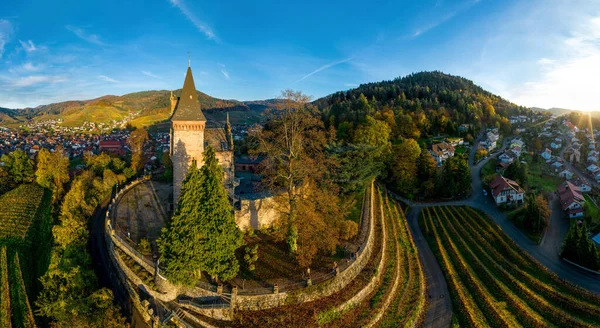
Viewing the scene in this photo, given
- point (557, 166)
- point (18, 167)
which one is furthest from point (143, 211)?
point (557, 166)

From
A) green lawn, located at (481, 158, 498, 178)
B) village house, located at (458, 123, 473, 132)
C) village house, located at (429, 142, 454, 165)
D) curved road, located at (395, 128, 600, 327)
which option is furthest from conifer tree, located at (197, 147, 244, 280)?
village house, located at (458, 123, 473, 132)

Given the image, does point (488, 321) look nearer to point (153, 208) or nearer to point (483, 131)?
point (153, 208)

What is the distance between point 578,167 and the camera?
60.4m

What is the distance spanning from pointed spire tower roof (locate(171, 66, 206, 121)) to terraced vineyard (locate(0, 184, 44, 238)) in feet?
79.4

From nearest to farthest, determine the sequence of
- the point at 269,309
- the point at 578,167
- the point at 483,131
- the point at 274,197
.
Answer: the point at 269,309, the point at 274,197, the point at 578,167, the point at 483,131

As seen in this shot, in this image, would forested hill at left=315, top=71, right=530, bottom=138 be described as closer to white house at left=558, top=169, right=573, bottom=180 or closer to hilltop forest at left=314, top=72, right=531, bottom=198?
hilltop forest at left=314, top=72, right=531, bottom=198

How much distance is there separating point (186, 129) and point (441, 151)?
156ft

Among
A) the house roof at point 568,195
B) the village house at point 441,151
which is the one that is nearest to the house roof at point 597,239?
the house roof at point 568,195

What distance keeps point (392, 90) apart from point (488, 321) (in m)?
90.2

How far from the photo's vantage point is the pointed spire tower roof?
25797mm

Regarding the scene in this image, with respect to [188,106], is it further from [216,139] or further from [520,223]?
[520,223]

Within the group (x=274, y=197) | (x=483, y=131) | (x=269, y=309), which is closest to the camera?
(x=269, y=309)

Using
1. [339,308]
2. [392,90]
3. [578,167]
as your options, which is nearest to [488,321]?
[339,308]

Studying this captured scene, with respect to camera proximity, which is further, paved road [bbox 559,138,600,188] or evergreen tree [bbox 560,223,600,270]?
paved road [bbox 559,138,600,188]
